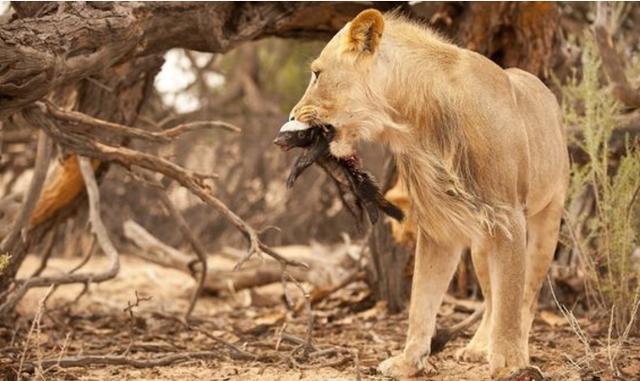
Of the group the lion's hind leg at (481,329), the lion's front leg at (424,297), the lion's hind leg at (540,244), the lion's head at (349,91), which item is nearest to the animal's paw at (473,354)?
the lion's hind leg at (481,329)

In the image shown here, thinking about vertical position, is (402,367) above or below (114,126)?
below

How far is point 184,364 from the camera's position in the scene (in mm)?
5113

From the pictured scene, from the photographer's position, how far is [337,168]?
15.2 ft

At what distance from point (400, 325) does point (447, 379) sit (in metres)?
1.95

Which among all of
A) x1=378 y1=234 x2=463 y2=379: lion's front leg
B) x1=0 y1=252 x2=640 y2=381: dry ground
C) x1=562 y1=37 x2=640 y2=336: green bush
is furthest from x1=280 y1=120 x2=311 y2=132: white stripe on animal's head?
x1=562 y1=37 x2=640 y2=336: green bush

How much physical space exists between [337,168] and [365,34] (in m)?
0.65

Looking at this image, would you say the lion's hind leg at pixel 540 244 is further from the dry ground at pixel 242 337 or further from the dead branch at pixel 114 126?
the dead branch at pixel 114 126

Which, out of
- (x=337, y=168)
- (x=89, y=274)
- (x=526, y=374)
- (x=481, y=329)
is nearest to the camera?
(x=526, y=374)

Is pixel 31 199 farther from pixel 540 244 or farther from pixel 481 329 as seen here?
pixel 540 244

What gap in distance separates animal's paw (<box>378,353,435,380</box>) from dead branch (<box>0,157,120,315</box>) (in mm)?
1787

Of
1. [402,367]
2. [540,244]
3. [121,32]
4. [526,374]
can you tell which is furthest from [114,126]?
[526,374]

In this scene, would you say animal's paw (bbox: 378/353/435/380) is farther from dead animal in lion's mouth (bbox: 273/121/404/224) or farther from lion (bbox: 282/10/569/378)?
dead animal in lion's mouth (bbox: 273/121/404/224)

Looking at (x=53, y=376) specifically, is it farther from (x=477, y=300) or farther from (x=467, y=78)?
(x=477, y=300)

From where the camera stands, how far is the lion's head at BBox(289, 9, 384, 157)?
4383mm
